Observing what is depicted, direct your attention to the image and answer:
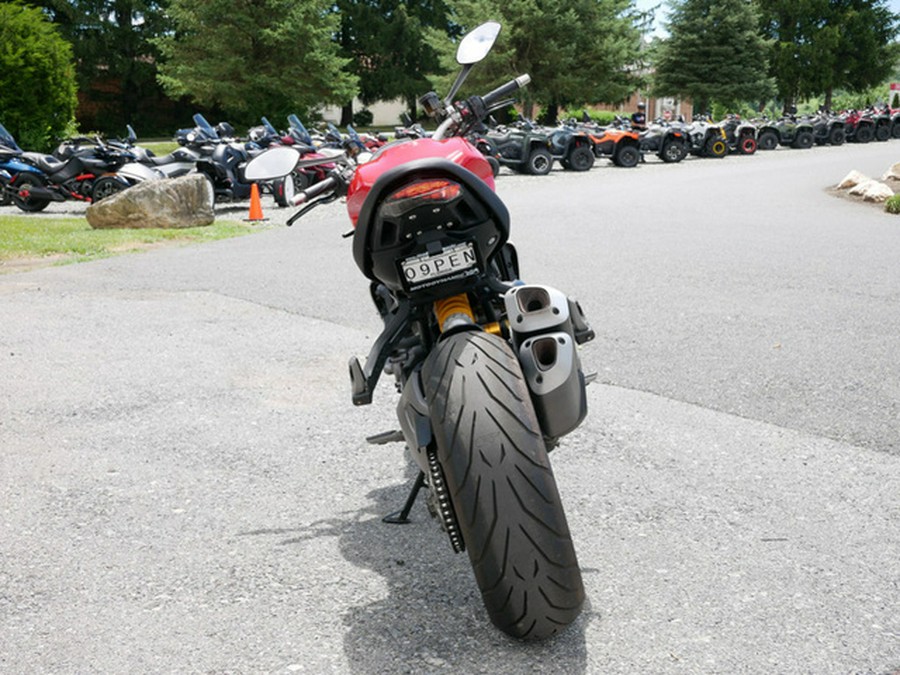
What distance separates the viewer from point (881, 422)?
4836 mm

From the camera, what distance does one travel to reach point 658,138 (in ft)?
87.7

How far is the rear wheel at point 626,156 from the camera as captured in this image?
25016 millimetres

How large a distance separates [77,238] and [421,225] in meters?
10.6

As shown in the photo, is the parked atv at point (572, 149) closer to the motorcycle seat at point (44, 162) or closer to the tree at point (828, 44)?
the motorcycle seat at point (44, 162)

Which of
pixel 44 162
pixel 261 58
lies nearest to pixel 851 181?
pixel 44 162

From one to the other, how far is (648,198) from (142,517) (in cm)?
1379

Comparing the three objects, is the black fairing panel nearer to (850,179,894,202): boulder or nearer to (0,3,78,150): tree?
(850,179,894,202): boulder

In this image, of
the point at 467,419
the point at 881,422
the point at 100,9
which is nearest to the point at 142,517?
the point at 467,419

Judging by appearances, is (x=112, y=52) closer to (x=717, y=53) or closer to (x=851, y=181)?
(x=717, y=53)

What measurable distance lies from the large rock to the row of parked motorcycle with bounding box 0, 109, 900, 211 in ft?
4.03

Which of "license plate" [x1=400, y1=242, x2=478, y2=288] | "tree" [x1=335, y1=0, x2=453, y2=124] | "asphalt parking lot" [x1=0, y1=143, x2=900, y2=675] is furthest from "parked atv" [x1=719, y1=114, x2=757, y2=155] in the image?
"license plate" [x1=400, y1=242, x2=478, y2=288]

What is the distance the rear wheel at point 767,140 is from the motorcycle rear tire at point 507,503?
31.2 meters

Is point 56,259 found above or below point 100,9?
below

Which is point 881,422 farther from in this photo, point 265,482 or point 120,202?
point 120,202
